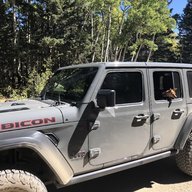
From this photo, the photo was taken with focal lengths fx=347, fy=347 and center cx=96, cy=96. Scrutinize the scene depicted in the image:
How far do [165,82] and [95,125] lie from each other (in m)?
1.53

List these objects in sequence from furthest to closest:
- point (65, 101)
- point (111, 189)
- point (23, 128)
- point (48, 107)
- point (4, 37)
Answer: point (4, 37)
point (111, 189)
point (65, 101)
point (48, 107)
point (23, 128)

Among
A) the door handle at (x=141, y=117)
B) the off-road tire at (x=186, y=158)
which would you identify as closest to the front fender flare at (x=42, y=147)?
the door handle at (x=141, y=117)

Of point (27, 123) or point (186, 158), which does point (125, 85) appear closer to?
point (27, 123)

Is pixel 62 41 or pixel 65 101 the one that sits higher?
→ pixel 62 41

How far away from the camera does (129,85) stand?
4598 millimetres

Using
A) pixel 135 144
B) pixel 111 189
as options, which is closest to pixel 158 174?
pixel 111 189

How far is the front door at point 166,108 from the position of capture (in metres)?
4.85

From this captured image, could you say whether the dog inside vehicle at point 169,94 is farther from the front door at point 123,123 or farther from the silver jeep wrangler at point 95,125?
the front door at point 123,123

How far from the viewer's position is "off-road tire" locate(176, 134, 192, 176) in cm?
533

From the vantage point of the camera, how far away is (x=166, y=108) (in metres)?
4.98

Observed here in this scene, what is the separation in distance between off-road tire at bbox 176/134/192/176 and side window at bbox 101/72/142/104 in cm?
128

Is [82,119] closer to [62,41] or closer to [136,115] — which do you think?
[136,115]

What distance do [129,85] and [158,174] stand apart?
2009mm

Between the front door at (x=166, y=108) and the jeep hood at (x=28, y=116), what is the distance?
1568 mm
